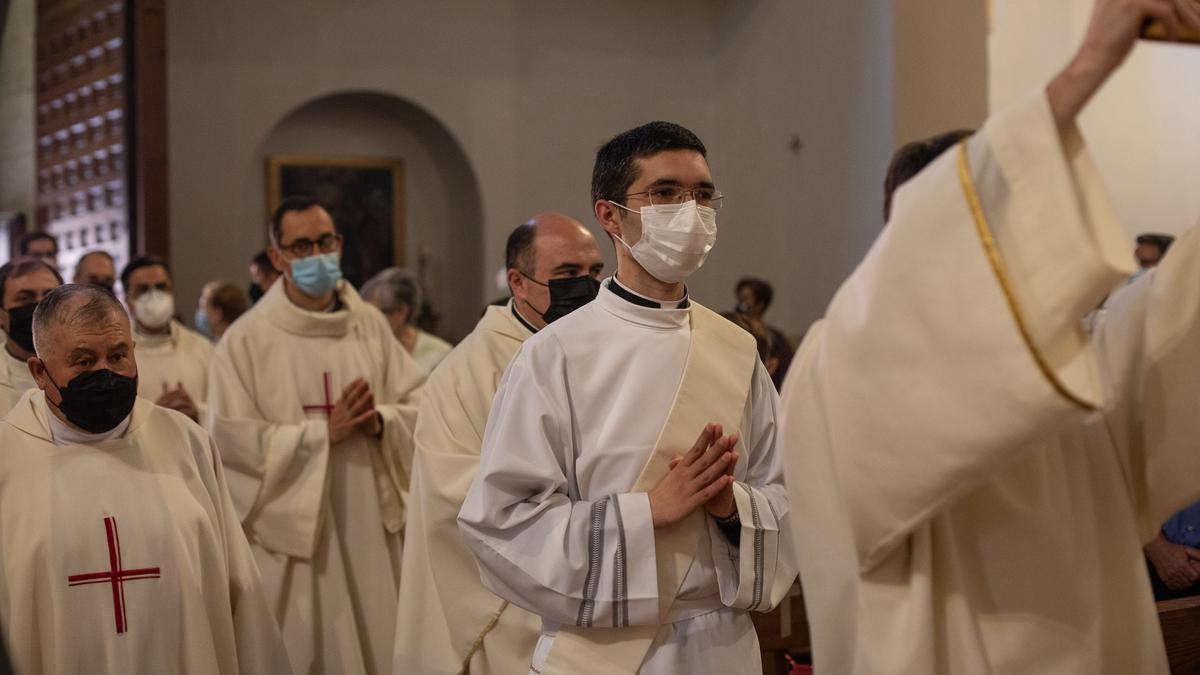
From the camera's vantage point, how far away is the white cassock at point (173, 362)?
766cm

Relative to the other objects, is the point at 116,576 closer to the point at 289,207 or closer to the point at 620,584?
the point at 620,584

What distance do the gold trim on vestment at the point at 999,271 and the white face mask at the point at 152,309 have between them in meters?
6.60

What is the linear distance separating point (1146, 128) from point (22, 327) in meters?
10.1

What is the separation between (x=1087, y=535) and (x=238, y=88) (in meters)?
11.7

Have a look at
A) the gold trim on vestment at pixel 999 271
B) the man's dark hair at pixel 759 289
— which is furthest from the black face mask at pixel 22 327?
the man's dark hair at pixel 759 289

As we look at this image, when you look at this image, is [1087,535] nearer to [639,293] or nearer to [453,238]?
[639,293]

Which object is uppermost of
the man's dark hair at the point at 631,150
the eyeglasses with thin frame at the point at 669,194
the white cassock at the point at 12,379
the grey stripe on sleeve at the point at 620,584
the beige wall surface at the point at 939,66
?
the beige wall surface at the point at 939,66

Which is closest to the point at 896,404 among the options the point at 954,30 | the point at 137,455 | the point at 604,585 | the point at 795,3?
the point at 604,585

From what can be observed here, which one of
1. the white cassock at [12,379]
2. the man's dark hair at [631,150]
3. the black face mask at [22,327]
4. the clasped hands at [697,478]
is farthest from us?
the black face mask at [22,327]

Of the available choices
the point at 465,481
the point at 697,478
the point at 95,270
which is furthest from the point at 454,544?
the point at 95,270

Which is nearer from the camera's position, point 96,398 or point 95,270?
point 96,398

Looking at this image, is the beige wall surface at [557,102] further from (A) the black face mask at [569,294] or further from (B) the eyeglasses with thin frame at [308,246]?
(A) the black face mask at [569,294]

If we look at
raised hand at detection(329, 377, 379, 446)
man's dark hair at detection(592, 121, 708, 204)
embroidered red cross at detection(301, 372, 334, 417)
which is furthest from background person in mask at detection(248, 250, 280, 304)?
man's dark hair at detection(592, 121, 708, 204)

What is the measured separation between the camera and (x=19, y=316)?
5.50 m
